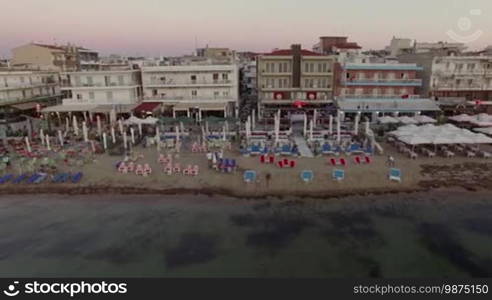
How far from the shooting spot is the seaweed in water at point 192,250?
15.5 m

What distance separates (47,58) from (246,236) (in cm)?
6164

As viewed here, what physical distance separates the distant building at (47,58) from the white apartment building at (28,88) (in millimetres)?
7094

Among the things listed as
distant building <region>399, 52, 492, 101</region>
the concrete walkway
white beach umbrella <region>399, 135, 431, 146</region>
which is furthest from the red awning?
distant building <region>399, 52, 492, 101</region>

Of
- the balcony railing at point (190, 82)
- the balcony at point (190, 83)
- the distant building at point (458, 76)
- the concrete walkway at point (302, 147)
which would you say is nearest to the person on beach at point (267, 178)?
the concrete walkway at point (302, 147)

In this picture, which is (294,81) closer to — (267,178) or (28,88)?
(267,178)

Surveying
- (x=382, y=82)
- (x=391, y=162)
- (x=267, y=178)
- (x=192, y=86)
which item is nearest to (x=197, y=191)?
(x=267, y=178)

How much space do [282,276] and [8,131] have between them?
3734cm

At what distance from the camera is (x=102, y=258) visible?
15.8 meters

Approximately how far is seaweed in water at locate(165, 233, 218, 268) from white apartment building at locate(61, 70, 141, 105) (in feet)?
102

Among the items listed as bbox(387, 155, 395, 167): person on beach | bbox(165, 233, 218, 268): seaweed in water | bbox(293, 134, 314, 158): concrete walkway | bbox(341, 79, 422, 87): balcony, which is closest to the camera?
bbox(165, 233, 218, 268): seaweed in water

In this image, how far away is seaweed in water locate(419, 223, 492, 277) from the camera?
14.7 metres

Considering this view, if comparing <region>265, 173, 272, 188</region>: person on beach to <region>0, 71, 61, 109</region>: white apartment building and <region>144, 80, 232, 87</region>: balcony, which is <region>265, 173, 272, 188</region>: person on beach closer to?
<region>144, 80, 232, 87</region>: balcony

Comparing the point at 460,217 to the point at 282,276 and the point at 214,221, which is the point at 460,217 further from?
the point at 214,221

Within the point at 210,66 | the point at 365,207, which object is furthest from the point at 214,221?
the point at 210,66
